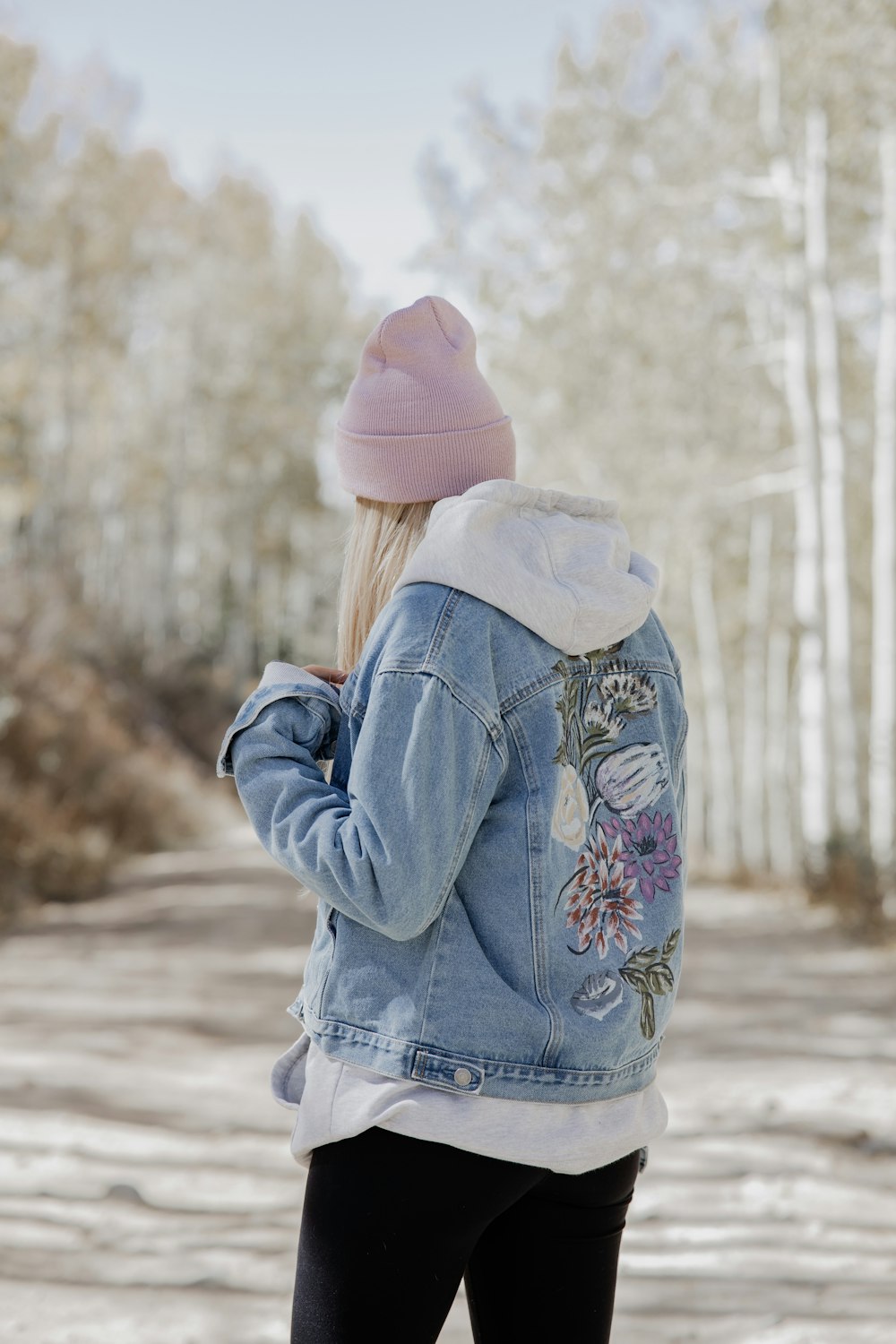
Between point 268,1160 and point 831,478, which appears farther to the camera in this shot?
point 831,478

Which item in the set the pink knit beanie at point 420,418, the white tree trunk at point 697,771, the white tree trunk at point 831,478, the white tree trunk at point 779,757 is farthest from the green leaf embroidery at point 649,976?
the white tree trunk at point 697,771

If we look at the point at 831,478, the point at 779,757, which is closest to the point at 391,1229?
the point at 831,478

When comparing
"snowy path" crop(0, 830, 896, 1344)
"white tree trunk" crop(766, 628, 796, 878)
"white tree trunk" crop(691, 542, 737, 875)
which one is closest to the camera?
"snowy path" crop(0, 830, 896, 1344)

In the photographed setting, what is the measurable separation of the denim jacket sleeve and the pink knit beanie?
0.35 m

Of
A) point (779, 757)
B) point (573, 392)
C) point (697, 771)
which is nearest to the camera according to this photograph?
point (573, 392)

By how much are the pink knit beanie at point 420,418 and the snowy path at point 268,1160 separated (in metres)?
2.33

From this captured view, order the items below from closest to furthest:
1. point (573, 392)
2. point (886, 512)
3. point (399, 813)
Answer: point (399, 813) < point (886, 512) < point (573, 392)

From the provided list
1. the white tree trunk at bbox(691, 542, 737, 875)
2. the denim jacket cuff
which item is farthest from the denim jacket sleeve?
the white tree trunk at bbox(691, 542, 737, 875)

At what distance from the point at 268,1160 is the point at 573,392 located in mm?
15903

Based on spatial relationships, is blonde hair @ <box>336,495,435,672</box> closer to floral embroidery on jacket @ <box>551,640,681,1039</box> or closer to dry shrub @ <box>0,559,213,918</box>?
floral embroidery on jacket @ <box>551,640,681,1039</box>

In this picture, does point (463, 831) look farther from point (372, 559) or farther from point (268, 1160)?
point (268, 1160)

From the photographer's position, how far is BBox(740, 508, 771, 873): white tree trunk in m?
21.2

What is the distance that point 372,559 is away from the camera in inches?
66.5

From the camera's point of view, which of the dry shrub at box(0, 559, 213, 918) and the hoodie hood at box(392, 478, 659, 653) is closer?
the hoodie hood at box(392, 478, 659, 653)
